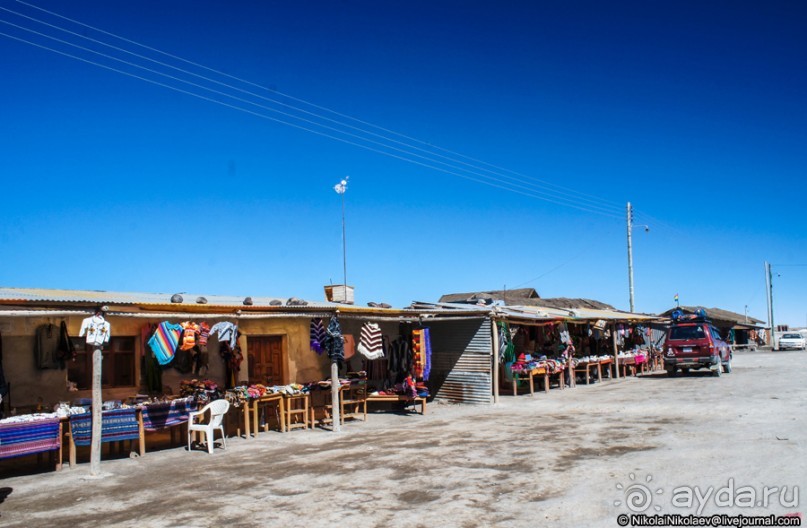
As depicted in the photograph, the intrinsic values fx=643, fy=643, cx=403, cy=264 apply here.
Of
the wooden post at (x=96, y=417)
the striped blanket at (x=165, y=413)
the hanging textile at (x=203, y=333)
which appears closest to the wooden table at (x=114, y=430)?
the striped blanket at (x=165, y=413)

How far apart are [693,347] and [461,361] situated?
995cm

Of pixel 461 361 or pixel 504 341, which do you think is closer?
pixel 461 361

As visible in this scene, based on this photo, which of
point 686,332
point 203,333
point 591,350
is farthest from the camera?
point 591,350

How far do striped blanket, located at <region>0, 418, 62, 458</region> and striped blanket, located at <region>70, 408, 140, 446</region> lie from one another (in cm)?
29

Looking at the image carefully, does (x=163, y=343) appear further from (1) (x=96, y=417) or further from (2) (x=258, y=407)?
(2) (x=258, y=407)

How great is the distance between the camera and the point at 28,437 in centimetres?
954

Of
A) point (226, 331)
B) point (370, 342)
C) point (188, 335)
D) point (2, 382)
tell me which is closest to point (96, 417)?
point (2, 382)

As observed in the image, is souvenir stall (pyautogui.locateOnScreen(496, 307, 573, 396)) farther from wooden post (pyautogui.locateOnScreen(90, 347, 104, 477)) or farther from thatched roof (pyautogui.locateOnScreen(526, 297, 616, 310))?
wooden post (pyautogui.locateOnScreen(90, 347, 104, 477))

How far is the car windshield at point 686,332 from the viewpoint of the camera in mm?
A: 22547

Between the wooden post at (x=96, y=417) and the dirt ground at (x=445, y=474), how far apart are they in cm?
25

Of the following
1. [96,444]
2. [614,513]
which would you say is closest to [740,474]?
[614,513]

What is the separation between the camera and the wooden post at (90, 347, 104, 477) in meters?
9.52

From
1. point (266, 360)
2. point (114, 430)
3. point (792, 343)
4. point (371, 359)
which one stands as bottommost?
point (792, 343)

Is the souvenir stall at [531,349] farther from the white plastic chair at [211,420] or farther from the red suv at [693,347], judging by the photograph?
the white plastic chair at [211,420]
